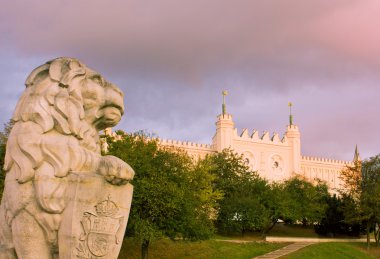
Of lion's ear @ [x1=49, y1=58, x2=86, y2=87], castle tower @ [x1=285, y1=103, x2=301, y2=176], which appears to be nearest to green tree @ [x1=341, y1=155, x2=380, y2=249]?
castle tower @ [x1=285, y1=103, x2=301, y2=176]

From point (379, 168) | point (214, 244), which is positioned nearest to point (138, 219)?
point (214, 244)

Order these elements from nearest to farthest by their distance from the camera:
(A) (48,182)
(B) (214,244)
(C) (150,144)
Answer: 1. (A) (48,182)
2. (C) (150,144)
3. (B) (214,244)

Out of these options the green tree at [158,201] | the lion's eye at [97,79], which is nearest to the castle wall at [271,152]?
the green tree at [158,201]

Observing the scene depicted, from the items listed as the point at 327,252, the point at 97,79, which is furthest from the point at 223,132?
the point at 97,79

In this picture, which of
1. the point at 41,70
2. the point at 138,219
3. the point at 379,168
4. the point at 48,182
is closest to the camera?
the point at 48,182

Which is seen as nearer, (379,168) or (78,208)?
(78,208)

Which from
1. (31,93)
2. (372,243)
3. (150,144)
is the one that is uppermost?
(150,144)

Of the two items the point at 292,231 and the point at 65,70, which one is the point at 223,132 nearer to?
the point at 292,231

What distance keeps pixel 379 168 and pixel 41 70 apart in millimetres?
43610

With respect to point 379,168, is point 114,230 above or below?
below

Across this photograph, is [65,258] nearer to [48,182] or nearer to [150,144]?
[48,182]

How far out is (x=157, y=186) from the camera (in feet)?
87.7

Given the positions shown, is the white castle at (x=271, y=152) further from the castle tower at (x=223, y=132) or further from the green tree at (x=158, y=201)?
the green tree at (x=158, y=201)

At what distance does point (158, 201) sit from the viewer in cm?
2647
